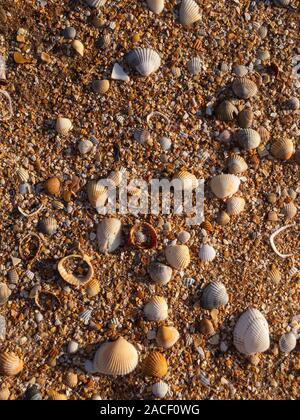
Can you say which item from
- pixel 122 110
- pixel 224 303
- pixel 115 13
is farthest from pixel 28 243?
pixel 115 13

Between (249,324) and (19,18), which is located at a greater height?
(19,18)

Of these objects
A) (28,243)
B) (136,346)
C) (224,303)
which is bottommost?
(136,346)

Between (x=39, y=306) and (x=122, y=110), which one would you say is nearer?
(x=39, y=306)

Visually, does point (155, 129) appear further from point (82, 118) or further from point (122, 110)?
point (82, 118)

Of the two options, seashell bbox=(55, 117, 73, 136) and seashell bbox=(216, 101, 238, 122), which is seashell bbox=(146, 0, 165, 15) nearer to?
seashell bbox=(216, 101, 238, 122)

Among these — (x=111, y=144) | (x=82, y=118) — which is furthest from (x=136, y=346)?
(x=82, y=118)

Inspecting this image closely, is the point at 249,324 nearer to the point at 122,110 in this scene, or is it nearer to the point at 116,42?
the point at 122,110
